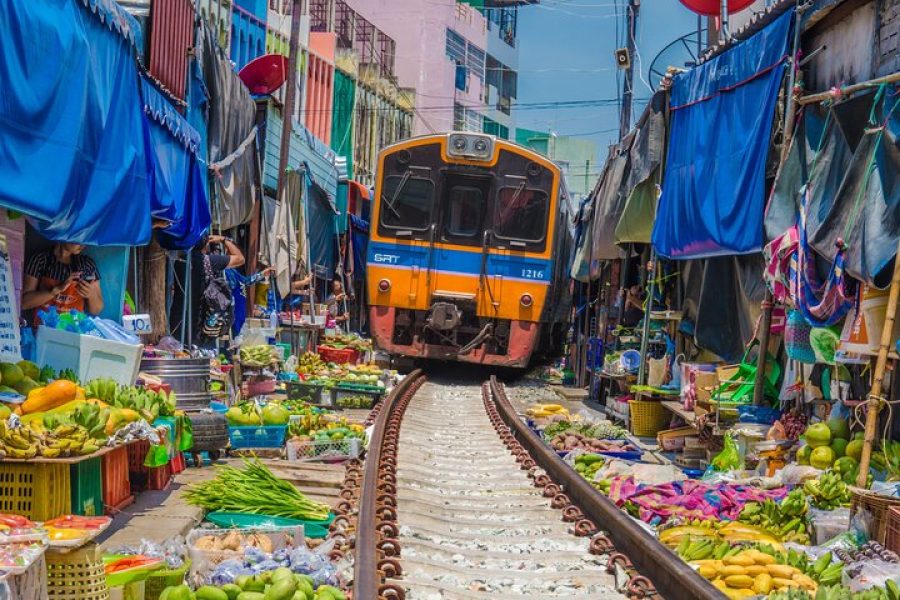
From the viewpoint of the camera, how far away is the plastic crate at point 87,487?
18.7ft

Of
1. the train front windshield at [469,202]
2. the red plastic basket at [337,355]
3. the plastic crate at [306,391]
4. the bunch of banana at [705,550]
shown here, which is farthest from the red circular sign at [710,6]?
the bunch of banana at [705,550]

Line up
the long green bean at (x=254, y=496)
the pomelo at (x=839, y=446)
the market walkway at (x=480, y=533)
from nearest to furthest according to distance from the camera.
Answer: the market walkway at (x=480, y=533) → the long green bean at (x=254, y=496) → the pomelo at (x=839, y=446)

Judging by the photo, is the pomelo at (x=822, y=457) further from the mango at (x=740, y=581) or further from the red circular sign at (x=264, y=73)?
the red circular sign at (x=264, y=73)

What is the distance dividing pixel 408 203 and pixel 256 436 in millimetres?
8657

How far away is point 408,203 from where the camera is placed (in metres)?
17.4

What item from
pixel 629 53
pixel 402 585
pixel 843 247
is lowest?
pixel 402 585

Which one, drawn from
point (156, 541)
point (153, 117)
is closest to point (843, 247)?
point (156, 541)

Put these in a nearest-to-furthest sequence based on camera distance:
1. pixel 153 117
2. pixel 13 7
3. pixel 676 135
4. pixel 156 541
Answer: pixel 156 541
pixel 13 7
pixel 153 117
pixel 676 135

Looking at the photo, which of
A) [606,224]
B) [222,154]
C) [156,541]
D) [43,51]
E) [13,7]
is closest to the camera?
[156,541]

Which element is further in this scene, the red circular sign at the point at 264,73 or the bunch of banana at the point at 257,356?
the red circular sign at the point at 264,73

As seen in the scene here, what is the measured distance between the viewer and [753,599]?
512 cm

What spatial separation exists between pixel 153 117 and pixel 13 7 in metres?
3.88

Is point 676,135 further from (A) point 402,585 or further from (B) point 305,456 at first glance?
(A) point 402,585

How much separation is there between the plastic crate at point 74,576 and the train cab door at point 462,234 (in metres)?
12.7
